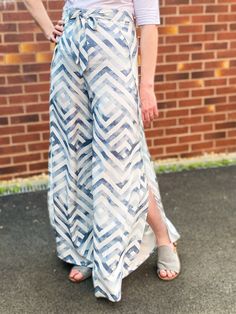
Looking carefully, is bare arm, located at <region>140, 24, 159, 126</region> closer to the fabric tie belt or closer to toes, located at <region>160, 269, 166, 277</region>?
the fabric tie belt

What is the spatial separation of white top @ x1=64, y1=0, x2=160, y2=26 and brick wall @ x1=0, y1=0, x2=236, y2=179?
147cm

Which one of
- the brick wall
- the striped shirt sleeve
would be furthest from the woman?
the brick wall

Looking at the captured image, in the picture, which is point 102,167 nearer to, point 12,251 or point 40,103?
point 12,251

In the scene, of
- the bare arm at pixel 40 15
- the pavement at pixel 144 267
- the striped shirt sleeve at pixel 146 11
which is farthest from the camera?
the bare arm at pixel 40 15

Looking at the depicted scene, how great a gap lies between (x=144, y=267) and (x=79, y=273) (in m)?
0.34

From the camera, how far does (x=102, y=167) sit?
7.97ft

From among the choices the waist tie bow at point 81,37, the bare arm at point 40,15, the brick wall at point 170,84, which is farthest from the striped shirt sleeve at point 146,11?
the brick wall at point 170,84

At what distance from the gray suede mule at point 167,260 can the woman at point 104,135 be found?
0.07ft

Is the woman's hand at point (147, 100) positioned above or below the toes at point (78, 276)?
above

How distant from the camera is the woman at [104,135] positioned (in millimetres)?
2338

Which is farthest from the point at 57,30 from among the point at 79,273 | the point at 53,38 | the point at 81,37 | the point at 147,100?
the point at 79,273

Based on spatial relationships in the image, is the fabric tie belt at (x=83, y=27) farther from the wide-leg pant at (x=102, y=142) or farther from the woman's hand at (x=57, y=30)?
the woman's hand at (x=57, y=30)

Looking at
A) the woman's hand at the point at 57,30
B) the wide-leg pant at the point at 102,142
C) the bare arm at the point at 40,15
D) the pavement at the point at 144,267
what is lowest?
the pavement at the point at 144,267

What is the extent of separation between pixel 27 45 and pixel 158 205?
169cm
